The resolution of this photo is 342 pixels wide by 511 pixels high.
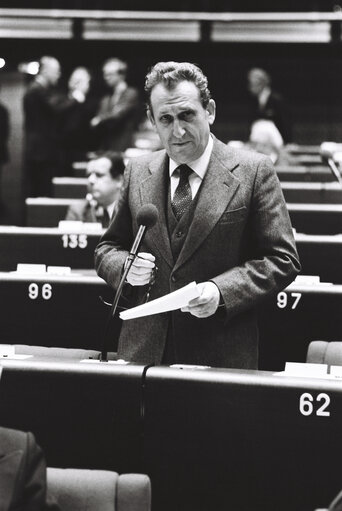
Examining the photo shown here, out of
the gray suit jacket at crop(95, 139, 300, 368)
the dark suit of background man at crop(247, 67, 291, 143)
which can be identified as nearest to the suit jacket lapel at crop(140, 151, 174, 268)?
the gray suit jacket at crop(95, 139, 300, 368)

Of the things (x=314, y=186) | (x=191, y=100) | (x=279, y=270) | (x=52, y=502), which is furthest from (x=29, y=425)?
(x=314, y=186)

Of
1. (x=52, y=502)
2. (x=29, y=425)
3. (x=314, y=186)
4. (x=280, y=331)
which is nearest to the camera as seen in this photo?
(x=52, y=502)

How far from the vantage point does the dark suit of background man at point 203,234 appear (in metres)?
2.50

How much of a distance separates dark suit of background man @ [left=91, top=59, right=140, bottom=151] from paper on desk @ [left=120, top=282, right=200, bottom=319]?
306 inches

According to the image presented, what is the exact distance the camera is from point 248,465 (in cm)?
215

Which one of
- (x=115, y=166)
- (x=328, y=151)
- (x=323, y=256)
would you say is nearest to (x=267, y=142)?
(x=115, y=166)

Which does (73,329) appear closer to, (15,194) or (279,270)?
(279,270)

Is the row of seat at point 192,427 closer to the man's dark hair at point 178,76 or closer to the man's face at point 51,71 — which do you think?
the man's dark hair at point 178,76

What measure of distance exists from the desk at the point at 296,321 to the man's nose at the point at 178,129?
119 cm

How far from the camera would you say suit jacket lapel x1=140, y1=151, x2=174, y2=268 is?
2.55 meters

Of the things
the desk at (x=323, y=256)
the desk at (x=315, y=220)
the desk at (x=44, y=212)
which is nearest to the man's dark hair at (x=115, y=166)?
the desk at (x=44, y=212)

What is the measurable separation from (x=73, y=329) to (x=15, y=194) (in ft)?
24.0

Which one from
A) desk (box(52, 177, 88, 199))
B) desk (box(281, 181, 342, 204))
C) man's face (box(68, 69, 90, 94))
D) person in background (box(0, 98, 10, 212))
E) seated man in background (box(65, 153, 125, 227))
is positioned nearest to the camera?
seated man in background (box(65, 153, 125, 227))

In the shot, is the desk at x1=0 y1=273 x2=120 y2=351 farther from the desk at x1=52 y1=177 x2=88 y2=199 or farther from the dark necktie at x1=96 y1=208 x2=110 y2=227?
the desk at x1=52 y1=177 x2=88 y2=199
